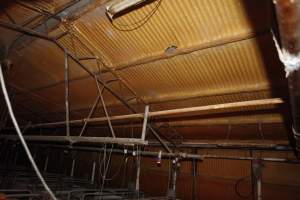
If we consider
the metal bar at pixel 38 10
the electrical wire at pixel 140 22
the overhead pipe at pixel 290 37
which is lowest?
the overhead pipe at pixel 290 37

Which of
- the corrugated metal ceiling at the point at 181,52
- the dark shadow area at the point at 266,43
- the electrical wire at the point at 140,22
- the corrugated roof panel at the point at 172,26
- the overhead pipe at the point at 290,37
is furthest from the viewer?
the electrical wire at the point at 140,22

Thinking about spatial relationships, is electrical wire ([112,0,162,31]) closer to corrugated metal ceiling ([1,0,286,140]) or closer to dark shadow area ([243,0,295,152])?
corrugated metal ceiling ([1,0,286,140])

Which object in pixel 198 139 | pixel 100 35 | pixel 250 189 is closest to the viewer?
pixel 100 35

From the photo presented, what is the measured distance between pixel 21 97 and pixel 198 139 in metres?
6.04

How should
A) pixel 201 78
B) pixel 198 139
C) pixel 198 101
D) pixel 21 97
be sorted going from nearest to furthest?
pixel 201 78
pixel 198 101
pixel 198 139
pixel 21 97

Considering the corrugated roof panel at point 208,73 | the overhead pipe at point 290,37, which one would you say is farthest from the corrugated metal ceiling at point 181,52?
the overhead pipe at point 290,37

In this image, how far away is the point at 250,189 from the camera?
664cm

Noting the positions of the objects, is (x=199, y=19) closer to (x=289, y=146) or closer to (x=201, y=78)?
(x=201, y=78)

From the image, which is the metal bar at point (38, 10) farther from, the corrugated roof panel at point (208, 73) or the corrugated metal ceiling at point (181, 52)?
the corrugated roof panel at point (208, 73)

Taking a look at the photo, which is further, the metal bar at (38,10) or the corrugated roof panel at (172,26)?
the metal bar at (38,10)

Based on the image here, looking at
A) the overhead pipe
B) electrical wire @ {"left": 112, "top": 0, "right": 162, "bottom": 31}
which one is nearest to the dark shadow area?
the overhead pipe

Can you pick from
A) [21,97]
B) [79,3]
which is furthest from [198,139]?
[21,97]

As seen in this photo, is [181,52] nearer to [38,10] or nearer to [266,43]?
[266,43]

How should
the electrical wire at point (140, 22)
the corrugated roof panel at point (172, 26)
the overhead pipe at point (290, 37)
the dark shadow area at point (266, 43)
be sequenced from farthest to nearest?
1. the electrical wire at point (140, 22)
2. the corrugated roof panel at point (172, 26)
3. the dark shadow area at point (266, 43)
4. the overhead pipe at point (290, 37)
